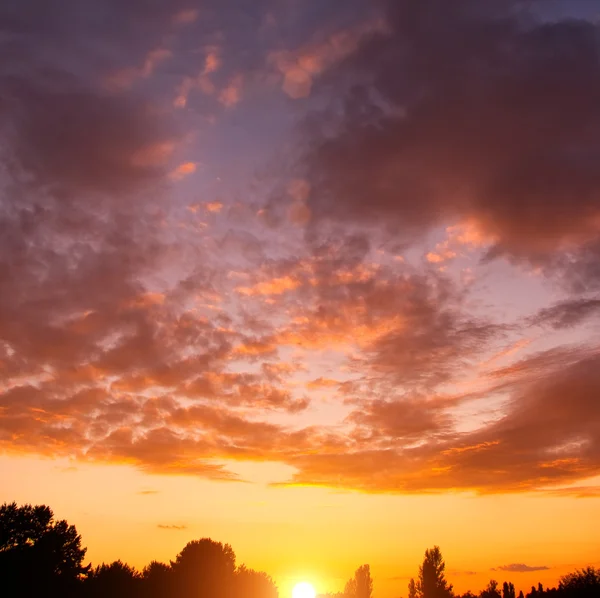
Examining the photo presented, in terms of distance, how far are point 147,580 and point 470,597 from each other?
79135 millimetres

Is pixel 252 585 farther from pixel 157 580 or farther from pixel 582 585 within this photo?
pixel 582 585

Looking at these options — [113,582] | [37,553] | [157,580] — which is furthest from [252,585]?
[37,553]

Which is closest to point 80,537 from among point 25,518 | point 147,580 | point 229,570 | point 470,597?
point 25,518

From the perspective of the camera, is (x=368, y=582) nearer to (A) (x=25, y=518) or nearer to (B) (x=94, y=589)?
(B) (x=94, y=589)

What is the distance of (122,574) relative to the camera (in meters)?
99.0

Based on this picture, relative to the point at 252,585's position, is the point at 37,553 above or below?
above

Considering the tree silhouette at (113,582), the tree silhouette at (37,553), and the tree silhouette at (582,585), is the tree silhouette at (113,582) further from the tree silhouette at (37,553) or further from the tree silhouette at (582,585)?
the tree silhouette at (582,585)

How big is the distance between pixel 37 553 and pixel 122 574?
68.9ft

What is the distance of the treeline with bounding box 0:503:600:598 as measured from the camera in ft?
253

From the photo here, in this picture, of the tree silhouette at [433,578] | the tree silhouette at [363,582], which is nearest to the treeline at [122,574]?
the tree silhouette at [433,578]

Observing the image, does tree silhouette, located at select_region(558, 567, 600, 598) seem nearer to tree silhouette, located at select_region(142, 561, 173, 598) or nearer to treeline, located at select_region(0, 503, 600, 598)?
treeline, located at select_region(0, 503, 600, 598)

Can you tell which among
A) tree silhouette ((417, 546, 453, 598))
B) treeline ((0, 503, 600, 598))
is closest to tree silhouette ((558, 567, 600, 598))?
treeline ((0, 503, 600, 598))

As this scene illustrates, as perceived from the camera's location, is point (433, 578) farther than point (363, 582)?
No

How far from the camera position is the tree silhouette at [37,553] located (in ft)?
254
